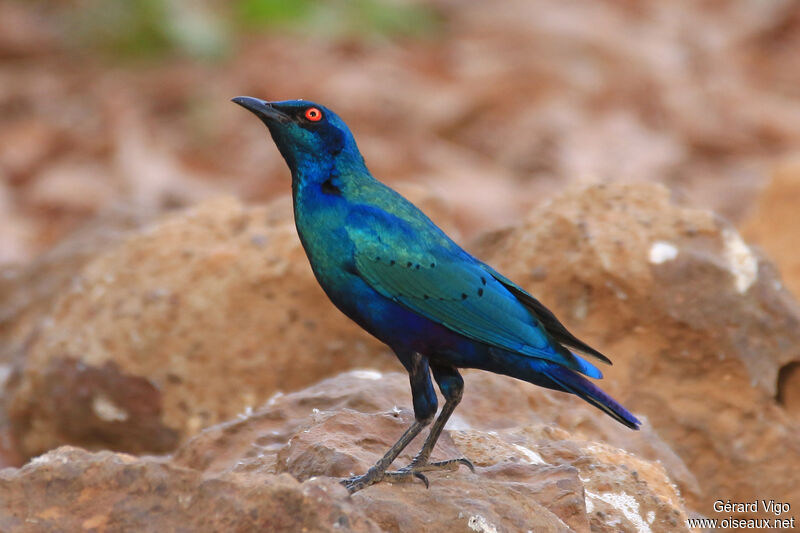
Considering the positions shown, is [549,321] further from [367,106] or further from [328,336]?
[367,106]

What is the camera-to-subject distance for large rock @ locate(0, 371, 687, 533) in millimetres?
3553

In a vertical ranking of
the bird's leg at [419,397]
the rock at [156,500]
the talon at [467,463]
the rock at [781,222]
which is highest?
the rock at [781,222]

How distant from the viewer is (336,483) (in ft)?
Answer: 11.9

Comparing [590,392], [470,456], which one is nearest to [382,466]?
[470,456]

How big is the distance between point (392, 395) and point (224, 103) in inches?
297

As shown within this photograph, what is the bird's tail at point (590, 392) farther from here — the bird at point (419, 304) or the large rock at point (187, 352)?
the large rock at point (187, 352)

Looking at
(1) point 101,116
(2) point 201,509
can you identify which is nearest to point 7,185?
(1) point 101,116

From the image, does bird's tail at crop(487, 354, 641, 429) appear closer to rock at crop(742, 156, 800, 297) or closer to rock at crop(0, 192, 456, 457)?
rock at crop(0, 192, 456, 457)

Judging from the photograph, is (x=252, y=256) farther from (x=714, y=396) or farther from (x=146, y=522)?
(x=146, y=522)

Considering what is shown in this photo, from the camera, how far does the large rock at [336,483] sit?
355cm

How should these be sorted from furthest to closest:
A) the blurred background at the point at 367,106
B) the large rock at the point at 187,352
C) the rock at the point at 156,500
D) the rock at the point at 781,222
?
the blurred background at the point at 367,106 < the rock at the point at 781,222 < the large rock at the point at 187,352 < the rock at the point at 156,500

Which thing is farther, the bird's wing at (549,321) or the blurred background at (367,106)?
the blurred background at (367,106)

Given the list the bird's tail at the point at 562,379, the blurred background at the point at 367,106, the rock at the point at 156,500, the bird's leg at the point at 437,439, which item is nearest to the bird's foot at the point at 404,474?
the bird's leg at the point at 437,439

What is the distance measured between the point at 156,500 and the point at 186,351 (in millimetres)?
2632
